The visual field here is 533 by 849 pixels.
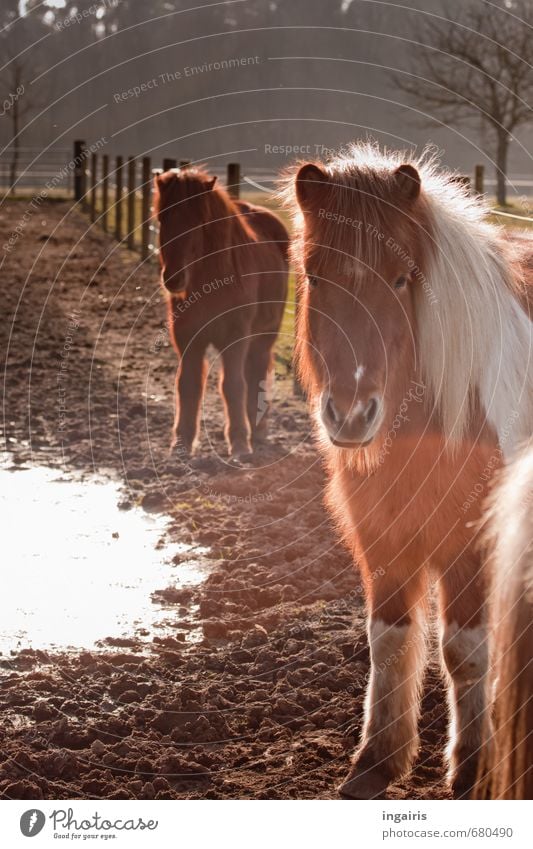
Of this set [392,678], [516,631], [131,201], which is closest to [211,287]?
[392,678]

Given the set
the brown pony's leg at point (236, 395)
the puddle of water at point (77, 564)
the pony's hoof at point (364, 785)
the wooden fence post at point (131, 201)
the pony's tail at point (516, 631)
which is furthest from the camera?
the wooden fence post at point (131, 201)

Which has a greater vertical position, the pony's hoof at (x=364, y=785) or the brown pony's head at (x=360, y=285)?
the brown pony's head at (x=360, y=285)

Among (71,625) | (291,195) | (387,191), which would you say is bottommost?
(71,625)

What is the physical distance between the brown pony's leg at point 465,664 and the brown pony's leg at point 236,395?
151 inches

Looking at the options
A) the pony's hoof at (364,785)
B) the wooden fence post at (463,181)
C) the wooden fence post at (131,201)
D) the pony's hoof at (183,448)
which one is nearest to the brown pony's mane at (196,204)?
the pony's hoof at (183,448)

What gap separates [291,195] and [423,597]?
1.41m

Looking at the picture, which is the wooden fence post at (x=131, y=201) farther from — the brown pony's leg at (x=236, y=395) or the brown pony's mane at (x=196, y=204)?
the brown pony's leg at (x=236, y=395)

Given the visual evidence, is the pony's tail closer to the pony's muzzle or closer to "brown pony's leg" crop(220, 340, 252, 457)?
the pony's muzzle

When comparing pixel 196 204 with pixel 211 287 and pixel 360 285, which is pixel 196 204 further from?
pixel 360 285

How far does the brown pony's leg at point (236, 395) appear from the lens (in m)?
6.73

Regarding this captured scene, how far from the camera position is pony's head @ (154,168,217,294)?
6168 mm

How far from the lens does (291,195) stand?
304cm

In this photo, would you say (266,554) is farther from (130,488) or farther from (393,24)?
(393,24)
